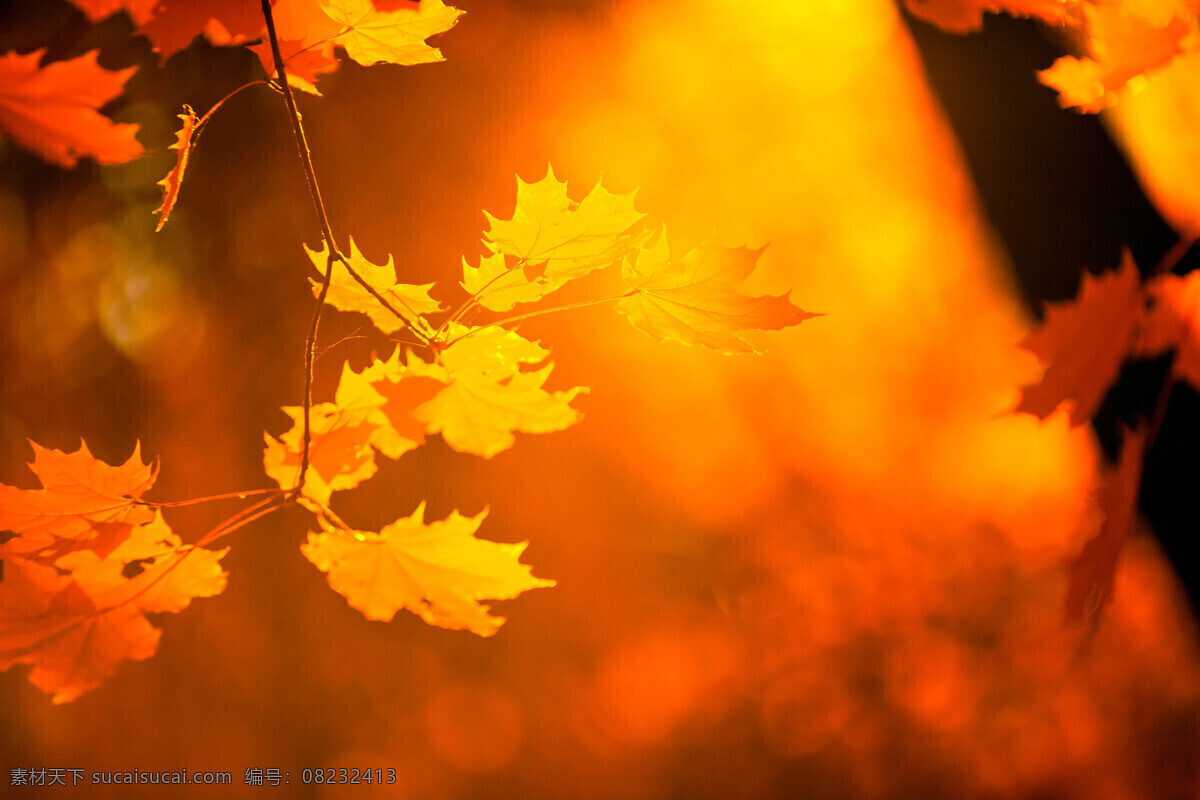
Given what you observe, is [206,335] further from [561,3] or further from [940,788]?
[940,788]

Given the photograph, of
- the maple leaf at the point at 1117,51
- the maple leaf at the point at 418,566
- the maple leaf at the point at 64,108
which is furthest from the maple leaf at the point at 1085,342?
the maple leaf at the point at 64,108

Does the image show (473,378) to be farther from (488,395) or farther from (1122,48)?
(1122,48)

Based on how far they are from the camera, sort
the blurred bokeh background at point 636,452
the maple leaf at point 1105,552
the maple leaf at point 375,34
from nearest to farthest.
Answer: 1. the maple leaf at point 1105,552
2. the maple leaf at point 375,34
3. the blurred bokeh background at point 636,452

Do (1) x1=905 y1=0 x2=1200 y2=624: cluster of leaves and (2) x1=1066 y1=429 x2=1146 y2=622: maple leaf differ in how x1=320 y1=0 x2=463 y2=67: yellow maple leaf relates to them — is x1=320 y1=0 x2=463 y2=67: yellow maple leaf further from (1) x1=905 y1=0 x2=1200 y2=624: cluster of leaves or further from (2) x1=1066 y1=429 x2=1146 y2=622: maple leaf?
(2) x1=1066 y1=429 x2=1146 y2=622: maple leaf

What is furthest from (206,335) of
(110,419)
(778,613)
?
(778,613)

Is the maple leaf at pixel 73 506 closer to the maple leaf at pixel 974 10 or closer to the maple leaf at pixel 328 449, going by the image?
the maple leaf at pixel 328 449

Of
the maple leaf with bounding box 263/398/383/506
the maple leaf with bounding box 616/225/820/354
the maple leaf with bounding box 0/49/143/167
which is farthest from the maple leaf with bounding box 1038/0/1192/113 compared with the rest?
the maple leaf with bounding box 0/49/143/167
